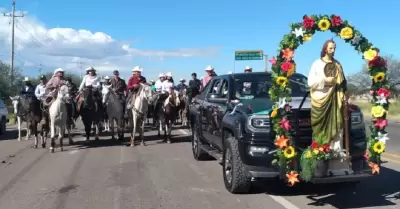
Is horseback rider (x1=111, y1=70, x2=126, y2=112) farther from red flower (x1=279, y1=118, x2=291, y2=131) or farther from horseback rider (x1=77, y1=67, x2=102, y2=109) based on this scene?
red flower (x1=279, y1=118, x2=291, y2=131)

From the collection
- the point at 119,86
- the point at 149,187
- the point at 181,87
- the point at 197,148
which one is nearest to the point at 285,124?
the point at 149,187

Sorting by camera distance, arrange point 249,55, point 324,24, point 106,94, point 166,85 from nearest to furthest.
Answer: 1. point 324,24
2. point 106,94
3. point 166,85
4. point 249,55

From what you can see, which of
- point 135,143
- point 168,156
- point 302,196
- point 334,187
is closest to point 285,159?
point 302,196

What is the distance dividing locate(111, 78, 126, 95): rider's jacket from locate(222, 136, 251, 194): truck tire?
1068 cm

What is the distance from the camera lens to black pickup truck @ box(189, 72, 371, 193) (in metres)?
7.20

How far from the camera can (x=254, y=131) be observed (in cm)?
724

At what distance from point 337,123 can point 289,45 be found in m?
1.38

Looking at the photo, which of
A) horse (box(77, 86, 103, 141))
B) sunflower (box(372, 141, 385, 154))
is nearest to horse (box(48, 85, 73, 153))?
horse (box(77, 86, 103, 141))

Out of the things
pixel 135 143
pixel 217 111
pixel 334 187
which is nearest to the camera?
pixel 334 187

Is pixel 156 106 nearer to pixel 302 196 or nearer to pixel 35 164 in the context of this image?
pixel 35 164

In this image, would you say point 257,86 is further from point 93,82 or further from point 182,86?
point 182,86

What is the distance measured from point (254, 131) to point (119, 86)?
11.8 meters

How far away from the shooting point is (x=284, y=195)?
800 centimetres

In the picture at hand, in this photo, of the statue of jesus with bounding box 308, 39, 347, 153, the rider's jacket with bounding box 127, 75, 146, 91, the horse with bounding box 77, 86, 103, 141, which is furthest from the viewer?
the rider's jacket with bounding box 127, 75, 146, 91
